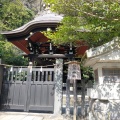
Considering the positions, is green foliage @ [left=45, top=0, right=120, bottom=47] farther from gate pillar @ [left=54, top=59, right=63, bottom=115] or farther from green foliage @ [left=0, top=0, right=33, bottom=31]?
green foliage @ [left=0, top=0, right=33, bottom=31]

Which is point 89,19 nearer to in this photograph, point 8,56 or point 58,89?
point 58,89

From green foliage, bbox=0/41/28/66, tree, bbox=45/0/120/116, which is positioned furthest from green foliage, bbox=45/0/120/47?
green foliage, bbox=0/41/28/66

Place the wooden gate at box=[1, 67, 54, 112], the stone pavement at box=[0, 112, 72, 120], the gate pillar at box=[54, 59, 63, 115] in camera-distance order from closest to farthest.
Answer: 1. the stone pavement at box=[0, 112, 72, 120]
2. the gate pillar at box=[54, 59, 63, 115]
3. the wooden gate at box=[1, 67, 54, 112]

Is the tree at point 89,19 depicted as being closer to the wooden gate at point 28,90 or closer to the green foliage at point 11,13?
the wooden gate at point 28,90

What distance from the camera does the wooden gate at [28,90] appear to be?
5.73 metres

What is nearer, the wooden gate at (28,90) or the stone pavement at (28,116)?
the stone pavement at (28,116)

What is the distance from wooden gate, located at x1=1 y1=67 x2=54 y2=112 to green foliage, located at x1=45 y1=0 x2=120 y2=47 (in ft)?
7.66

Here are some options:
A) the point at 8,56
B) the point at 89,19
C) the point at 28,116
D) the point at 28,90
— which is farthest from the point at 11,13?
the point at 89,19

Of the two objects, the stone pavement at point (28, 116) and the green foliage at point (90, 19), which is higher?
the green foliage at point (90, 19)

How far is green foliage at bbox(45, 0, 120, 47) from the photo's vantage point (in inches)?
141

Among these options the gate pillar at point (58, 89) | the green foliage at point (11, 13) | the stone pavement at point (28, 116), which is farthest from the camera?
the green foliage at point (11, 13)

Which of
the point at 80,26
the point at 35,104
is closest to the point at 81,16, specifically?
the point at 80,26

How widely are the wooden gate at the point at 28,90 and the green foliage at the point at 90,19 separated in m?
2.33

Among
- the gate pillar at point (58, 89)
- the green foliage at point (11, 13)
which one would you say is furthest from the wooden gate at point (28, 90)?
the green foliage at point (11, 13)
